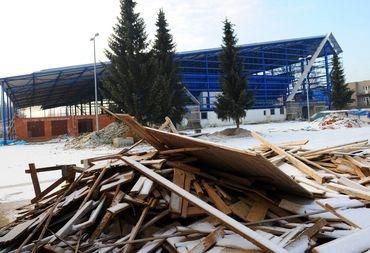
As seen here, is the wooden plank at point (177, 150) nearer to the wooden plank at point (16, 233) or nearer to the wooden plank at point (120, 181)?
the wooden plank at point (120, 181)

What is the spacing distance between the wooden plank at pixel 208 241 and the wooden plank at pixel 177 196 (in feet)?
Answer: 2.10

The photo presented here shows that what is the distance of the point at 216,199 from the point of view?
4895mm

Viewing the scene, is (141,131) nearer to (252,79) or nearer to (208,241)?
(208,241)

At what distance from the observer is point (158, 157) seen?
6121 millimetres

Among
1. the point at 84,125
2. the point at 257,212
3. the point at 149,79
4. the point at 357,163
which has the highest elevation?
the point at 149,79

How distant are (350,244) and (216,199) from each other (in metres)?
1.67

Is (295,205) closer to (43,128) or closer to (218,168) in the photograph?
(218,168)

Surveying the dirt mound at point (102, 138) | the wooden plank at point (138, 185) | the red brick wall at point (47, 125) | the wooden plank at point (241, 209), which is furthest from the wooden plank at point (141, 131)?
the red brick wall at point (47, 125)

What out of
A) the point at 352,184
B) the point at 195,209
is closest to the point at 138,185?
the point at 195,209

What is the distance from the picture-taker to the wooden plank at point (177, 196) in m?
4.73

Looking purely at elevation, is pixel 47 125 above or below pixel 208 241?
above

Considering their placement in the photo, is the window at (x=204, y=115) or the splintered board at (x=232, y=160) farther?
the window at (x=204, y=115)

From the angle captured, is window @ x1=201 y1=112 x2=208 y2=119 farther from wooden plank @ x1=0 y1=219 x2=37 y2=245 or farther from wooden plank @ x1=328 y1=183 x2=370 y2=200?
wooden plank @ x1=0 y1=219 x2=37 y2=245

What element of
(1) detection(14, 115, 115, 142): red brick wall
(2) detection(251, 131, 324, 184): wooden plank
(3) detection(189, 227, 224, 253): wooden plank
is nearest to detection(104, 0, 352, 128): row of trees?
(1) detection(14, 115, 115, 142): red brick wall
